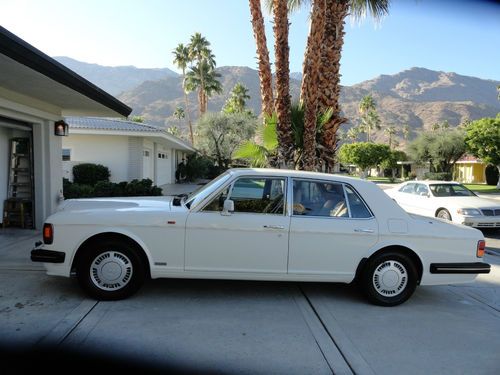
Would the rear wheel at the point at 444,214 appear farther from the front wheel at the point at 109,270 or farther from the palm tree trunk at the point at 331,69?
the front wheel at the point at 109,270

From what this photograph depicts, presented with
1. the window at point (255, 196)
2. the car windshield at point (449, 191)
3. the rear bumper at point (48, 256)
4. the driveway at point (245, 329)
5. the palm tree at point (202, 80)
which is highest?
the palm tree at point (202, 80)

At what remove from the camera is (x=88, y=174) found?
67.2 ft

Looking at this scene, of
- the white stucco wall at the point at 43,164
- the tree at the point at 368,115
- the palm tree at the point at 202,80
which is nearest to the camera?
the white stucco wall at the point at 43,164

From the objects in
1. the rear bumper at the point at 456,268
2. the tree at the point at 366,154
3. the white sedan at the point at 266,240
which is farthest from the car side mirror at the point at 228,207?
the tree at the point at 366,154

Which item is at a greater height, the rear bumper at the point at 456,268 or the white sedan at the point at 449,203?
the white sedan at the point at 449,203

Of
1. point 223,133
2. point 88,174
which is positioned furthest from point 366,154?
point 88,174

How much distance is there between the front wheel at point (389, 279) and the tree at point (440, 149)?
133 feet

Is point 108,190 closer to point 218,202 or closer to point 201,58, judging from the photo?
point 218,202

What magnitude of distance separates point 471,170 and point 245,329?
58.9 meters

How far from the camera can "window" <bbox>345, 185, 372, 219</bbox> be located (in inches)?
204

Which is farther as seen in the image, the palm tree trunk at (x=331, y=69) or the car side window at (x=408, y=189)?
the car side window at (x=408, y=189)

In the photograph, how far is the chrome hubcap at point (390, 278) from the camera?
516 cm

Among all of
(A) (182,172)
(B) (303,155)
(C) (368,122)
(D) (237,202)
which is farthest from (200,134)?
(C) (368,122)

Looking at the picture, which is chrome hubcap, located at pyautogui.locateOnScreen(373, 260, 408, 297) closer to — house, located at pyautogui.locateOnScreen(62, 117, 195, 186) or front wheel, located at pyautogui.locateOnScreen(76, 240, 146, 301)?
front wheel, located at pyautogui.locateOnScreen(76, 240, 146, 301)
